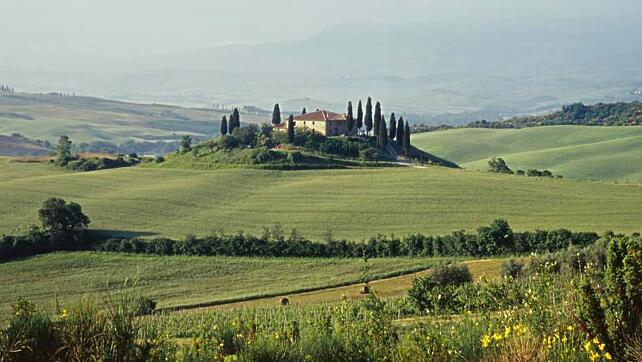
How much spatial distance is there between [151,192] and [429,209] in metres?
22.7

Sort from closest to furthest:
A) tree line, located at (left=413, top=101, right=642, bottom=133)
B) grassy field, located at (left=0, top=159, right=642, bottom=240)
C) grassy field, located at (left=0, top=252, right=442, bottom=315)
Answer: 1. grassy field, located at (left=0, top=252, right=442, bottom=315)
2. grassy field, located at (left=0, top=159, right=642, bottom=240)
3. tree line, located at (left=413, top=101, right=642, bottom=133)

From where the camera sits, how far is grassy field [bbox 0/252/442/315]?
35.0 meters

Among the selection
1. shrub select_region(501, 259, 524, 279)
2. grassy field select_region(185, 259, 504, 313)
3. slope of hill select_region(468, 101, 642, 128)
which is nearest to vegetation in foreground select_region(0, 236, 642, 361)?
shrub select_region(501, 259, 524, 279)

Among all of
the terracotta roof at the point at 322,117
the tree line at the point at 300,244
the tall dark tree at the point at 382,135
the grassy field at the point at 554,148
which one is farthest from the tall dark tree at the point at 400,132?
the tree line at the point at 300,244

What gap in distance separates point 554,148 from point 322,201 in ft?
205

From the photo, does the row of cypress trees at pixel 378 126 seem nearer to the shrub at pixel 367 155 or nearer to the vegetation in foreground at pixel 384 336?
the shrub at pixel 367 155

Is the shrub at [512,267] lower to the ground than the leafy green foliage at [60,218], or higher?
higher

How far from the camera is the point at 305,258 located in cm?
4216

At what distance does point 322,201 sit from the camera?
59125 mm

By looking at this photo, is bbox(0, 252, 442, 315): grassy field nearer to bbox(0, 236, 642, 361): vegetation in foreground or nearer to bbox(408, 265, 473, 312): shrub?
bbox(408, 265, 473, 312): shrub

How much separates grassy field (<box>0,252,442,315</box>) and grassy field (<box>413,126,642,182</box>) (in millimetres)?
55237

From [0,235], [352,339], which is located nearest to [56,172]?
[0,235]

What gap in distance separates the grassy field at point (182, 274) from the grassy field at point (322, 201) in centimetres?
744

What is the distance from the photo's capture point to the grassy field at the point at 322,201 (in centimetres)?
5119
